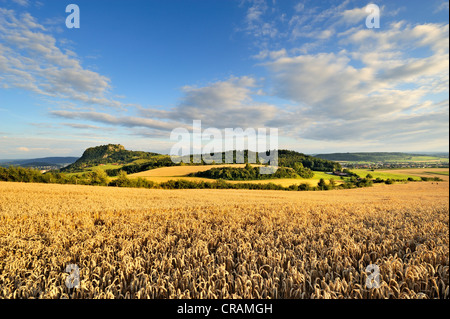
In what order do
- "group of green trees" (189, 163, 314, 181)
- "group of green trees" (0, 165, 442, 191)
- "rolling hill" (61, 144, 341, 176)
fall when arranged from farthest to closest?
"rolling hill" (61, 144, 341, 176)
"group of green trees" (189, 163, 314, 181)
"group of green trees" (0, 165, 442, 191)

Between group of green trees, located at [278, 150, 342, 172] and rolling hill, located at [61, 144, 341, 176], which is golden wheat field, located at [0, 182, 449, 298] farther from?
group of green trees, located at [278, 150, 342, 172]

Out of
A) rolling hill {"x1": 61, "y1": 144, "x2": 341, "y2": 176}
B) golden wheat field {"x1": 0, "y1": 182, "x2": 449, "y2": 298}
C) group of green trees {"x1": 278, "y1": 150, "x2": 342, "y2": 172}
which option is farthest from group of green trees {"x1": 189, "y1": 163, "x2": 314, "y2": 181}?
golden wheat field {"x1": 0, "y1": 182, "x2": 449, "y2": 298}

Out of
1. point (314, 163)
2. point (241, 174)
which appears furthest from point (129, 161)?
point (314, 163)

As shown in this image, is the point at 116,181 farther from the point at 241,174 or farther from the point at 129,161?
the point at 241,174

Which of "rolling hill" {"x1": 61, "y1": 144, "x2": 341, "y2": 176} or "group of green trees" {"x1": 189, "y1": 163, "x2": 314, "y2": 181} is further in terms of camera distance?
"rolling hill" {"x1": 61, "y1": 144, "x2": 341, "y2": 176}

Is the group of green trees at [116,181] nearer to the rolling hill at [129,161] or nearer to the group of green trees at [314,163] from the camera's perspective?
the rolling hill at [129,161]

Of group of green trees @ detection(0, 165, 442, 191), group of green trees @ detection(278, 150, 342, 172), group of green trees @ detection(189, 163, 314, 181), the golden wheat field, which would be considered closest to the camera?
the golden wheat field

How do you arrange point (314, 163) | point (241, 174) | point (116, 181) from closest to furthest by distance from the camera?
1. point (116, 181)
2. point (241, 174)
3. point (314, 163)

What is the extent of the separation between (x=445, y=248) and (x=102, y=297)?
304 inches

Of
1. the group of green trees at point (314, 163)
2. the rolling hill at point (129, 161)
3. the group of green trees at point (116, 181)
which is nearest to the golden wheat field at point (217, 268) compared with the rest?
the group of green trees at point (116, 181)

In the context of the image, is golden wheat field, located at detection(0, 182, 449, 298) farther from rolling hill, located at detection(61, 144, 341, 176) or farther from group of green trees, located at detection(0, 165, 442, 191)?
rolling hill, located at detection(61, 144, 341, 176)

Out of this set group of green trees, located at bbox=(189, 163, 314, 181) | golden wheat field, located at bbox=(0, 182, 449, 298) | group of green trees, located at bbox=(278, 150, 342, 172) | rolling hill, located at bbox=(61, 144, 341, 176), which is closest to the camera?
golden wheat field, located at bbox=(0, 182, 449, 298)

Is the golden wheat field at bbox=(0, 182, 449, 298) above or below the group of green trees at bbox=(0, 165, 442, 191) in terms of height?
above
